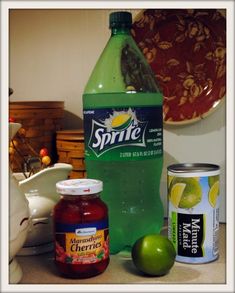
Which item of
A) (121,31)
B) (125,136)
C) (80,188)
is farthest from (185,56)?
(80,188)

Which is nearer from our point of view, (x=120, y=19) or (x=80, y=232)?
(x=80, y=232)

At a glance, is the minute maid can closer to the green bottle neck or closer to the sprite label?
the sprite label

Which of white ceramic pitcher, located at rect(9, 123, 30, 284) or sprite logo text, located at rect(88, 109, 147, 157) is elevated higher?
sprite logo text, located at rect(88, 109, 147, 157)

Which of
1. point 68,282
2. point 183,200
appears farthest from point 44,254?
point 183,200

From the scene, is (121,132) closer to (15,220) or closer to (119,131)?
(119,131)

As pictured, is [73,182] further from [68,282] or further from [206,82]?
[206,82]

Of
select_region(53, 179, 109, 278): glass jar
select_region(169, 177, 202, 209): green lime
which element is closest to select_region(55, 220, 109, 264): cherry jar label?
select_region(53, 179, 109, 278): glass jar
